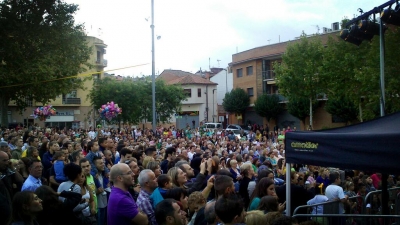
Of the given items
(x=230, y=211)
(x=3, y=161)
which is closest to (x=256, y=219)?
(x=230, y=211)

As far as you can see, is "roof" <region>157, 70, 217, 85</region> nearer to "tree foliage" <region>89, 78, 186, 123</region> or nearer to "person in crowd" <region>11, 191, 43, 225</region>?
"tree foliage" <region>89, 78, 186, 123</region>

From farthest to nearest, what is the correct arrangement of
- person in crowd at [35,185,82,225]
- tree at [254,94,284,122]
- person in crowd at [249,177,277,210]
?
tree at [254,94,284,122], person in crowd at [249,177,277,210], person in crowd at [35,185,82,225]

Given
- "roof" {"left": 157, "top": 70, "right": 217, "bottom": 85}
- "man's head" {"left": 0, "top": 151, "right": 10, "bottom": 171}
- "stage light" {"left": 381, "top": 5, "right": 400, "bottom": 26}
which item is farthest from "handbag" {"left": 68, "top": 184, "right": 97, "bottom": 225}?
"roof" {"left": 157, "top": 70, "right": 217, "bottom": 85}

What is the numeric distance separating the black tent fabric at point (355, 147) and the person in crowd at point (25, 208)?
3140mm

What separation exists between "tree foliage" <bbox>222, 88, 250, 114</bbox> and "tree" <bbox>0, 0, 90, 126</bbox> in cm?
2459

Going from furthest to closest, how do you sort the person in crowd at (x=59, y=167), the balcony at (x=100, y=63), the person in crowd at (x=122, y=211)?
the balcony at (x=100, y=63) → the person in crowd at (x=59, y=167) → the person in crowd at (x=122, y=211)

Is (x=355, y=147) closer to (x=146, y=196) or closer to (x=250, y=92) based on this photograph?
(x=146, y=196)

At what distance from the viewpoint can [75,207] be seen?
512 cm

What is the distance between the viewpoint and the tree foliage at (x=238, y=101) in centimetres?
4812

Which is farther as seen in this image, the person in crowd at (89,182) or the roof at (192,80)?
the roof at (192,80)

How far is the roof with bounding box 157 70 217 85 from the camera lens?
59.7 metres

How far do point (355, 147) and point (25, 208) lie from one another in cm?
363

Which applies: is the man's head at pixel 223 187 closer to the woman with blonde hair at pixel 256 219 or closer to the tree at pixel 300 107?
the woman with blonde hair at pixel 256 219

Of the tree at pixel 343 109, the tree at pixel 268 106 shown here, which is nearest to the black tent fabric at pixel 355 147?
the tree at pixel 343 109
